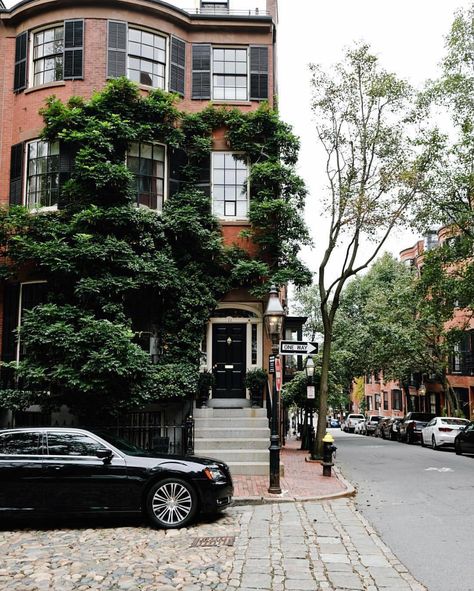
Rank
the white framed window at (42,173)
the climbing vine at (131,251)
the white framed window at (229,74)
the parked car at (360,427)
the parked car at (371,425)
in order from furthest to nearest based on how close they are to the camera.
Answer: the parked car at (360,427) → the parked car at (371,425) → the white framed window at (229,74) → the white framed window at (42,173) → the climbing vine at (131,251)

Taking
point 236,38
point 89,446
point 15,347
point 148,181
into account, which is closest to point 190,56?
point 236,38

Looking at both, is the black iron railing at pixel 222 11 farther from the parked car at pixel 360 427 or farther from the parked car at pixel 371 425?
the parked car at pixel 360 427

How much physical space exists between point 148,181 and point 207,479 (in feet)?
33.7

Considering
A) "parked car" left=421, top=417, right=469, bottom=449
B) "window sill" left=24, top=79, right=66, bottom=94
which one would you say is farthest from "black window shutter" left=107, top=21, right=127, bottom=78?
"parked car" left=421, top=417, right=469, bottom=449

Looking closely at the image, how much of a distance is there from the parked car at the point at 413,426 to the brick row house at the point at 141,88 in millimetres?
16086

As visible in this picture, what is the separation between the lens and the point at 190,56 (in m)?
19.0

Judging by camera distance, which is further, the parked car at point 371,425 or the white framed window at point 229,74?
the parked car at point 371,425

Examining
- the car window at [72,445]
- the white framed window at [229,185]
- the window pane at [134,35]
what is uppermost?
the window pane at [134,35]

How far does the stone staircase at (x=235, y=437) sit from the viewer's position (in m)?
14.5

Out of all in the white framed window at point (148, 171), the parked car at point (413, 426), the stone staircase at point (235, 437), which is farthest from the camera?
the parked car at point (413, 426)

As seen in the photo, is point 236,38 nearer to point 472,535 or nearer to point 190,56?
point 190,56

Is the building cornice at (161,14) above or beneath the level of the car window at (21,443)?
above

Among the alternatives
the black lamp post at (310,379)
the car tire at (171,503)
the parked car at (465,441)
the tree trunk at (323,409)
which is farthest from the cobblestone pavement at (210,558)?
the parked car at (465,441)

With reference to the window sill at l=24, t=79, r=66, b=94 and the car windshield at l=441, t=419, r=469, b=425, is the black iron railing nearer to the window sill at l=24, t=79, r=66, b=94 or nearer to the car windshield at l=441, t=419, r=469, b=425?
the window sill at l=24, t=79, r=66, b=94
